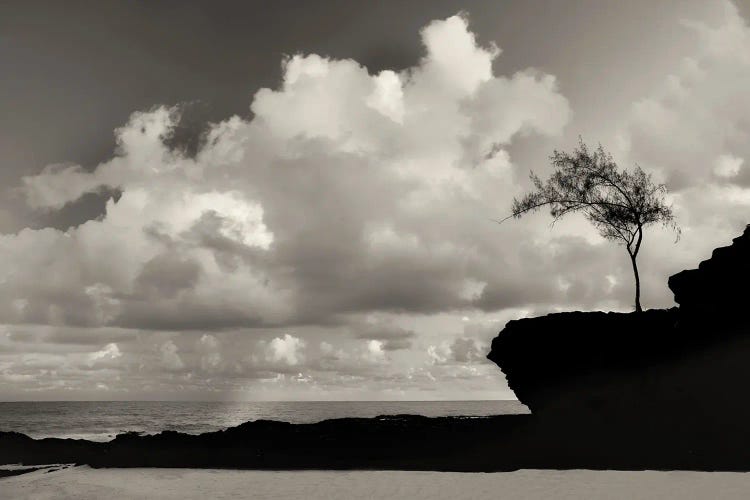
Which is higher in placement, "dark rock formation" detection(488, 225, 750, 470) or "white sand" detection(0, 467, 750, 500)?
"dark rock formation" detection(488, 225, 750, 470)

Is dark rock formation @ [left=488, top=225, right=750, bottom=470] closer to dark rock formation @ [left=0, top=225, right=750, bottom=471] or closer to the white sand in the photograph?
dark rock formation @ [left=0, top=225, right=750, bottom=471]

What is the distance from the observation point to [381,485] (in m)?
20.9

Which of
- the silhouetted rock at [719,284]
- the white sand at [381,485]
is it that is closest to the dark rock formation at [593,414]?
the silhouetted rock at [719,284]

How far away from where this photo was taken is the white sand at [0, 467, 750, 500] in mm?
18109

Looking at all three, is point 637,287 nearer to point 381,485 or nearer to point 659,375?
point 659,375

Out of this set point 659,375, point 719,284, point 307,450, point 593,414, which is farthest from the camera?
point 307,450

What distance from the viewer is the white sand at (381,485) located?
18.1 meters

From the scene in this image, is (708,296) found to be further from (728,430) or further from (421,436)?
(421,436)

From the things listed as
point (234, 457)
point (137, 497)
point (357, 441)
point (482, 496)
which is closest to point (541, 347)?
point (357, 441)

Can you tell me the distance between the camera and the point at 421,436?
3306cm

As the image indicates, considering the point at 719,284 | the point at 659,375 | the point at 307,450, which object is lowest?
the point at 307,450

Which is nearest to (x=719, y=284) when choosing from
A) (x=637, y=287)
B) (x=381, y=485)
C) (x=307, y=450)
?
(x=637, y=287)

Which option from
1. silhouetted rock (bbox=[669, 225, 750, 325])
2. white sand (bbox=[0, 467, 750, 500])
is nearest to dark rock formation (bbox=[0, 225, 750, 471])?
silhouetted rock (bbox=[669, 225, 750, 325])

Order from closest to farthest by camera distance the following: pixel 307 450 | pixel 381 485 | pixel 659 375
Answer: pixel 381 485, pixel 659 375, pixel 307 450
